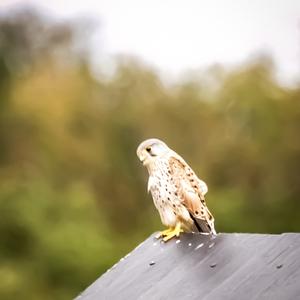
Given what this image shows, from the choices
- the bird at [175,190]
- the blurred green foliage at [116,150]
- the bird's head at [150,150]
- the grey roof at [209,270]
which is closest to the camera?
the grey roof at [209,270]

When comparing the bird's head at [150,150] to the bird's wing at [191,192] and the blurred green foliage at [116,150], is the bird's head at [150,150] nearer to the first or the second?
the bird's wing at [191,192]

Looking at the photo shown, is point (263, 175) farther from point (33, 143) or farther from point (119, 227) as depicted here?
point (33, 143)

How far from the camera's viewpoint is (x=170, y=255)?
3369 mm

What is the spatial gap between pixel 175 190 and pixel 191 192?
0.07 m

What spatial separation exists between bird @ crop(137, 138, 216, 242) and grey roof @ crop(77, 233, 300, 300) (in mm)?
609

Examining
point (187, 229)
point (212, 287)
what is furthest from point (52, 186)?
point (212, 287)

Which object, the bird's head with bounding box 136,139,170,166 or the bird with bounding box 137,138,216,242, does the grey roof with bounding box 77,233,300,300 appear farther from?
the bird's head with bounding box 136,139,170,166

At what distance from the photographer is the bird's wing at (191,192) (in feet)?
13.8

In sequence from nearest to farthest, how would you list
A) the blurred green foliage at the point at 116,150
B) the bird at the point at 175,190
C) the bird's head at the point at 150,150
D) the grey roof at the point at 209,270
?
1. the grey roof at the point at 209,270
2. the bird at the point at 175,190
3. the bird's head at the point at 150,150
4. the blurred green foliage at the point at 116,150

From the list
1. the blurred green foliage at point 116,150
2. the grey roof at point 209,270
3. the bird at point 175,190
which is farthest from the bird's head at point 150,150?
the blurred green foliage at point 116,150

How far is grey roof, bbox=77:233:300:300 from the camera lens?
286 cm

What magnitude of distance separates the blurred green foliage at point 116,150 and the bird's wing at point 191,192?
10897 mm

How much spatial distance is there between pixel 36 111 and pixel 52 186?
1.15 meters

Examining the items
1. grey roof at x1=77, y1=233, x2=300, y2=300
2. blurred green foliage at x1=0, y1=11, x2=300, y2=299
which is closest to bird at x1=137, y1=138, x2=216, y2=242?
grey roof at x1=77, y1=233, x2=300, y2=300
